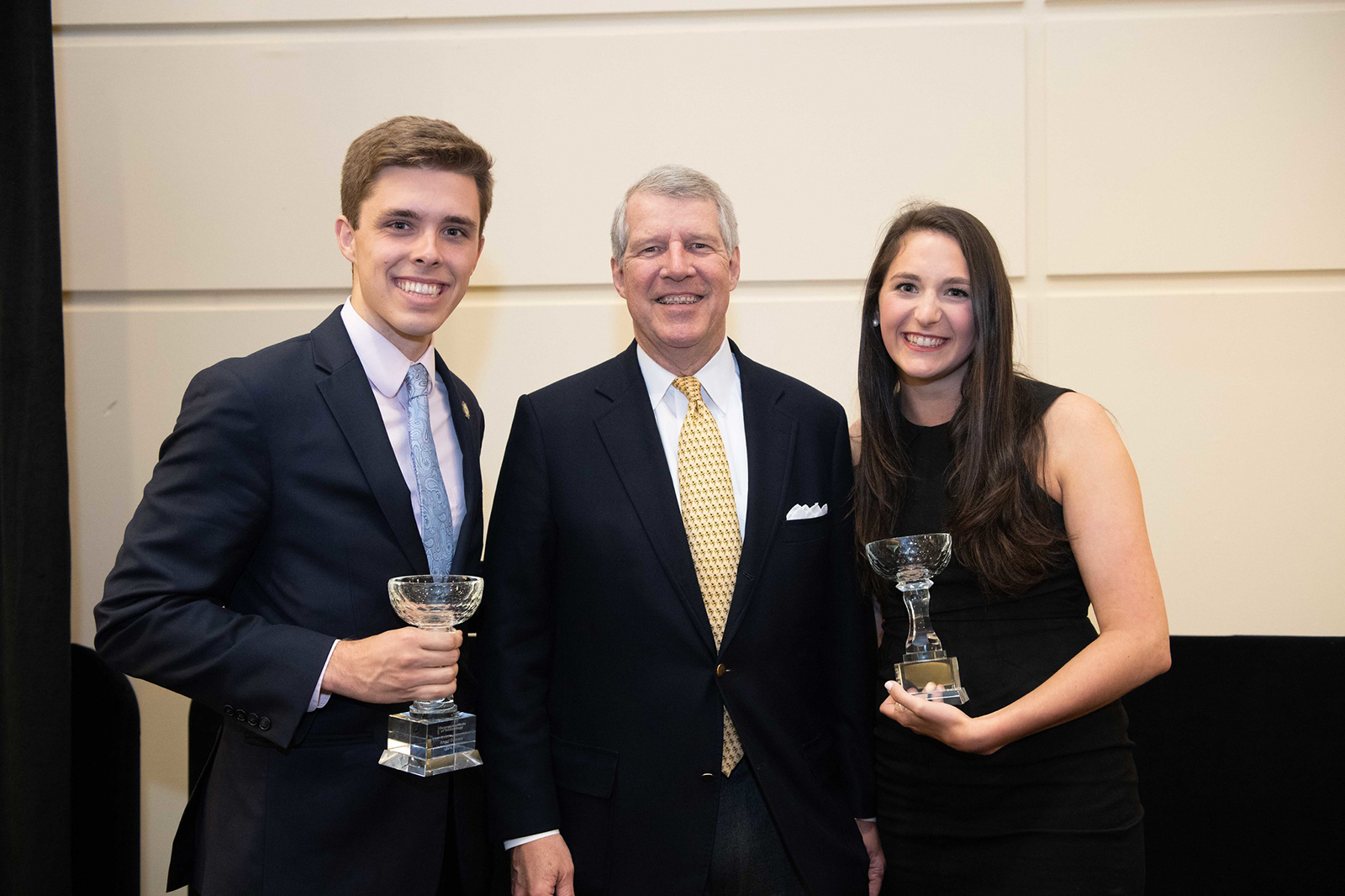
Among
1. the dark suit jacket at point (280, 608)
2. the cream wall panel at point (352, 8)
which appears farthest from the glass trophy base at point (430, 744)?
the cream wall panel at point (352, 8)

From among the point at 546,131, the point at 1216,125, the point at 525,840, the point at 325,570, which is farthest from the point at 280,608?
the point at 1216,125

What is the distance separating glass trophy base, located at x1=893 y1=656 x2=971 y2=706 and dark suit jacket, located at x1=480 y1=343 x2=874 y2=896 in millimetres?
295

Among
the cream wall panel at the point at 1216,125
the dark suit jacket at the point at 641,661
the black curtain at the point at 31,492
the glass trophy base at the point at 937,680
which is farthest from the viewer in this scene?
the cream wall panel at the point at 1216,125

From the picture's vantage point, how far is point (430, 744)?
171 centimetres

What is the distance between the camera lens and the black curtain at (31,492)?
2.53 metres

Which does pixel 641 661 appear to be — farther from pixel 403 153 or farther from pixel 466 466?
pixel 403 153

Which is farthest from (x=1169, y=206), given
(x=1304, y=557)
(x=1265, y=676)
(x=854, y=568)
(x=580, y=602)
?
(x=580, y=602)

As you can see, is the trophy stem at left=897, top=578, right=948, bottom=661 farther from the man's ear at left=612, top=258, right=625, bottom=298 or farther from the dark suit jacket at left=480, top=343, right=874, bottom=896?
the man's ear at left=612, top=258, right=625, bottom=298

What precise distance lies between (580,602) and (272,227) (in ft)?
7.54

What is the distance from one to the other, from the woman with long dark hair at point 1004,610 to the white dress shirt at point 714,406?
30 cm

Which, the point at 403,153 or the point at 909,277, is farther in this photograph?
the point at 909,277

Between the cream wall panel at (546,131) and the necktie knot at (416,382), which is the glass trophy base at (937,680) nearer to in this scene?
the necktie knot at (416,382)

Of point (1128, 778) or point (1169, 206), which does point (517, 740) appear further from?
point (1169, 206)

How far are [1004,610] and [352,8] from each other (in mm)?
3067
